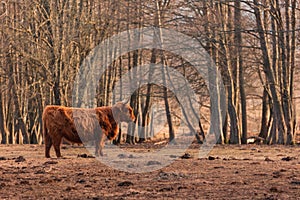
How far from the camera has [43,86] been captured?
34.0 metres

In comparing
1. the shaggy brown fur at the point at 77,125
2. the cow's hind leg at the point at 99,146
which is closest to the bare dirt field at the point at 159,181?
the shaggy brown fur at the point at 77,125

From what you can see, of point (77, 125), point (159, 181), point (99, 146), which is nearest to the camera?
point (159, 181)

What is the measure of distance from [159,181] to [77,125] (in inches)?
294

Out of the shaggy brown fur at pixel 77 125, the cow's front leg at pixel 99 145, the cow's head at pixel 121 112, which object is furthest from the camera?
the cow's head at pixel 121 112

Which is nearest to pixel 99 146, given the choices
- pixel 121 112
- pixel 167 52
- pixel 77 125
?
pixel 77 125

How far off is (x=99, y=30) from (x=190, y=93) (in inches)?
228

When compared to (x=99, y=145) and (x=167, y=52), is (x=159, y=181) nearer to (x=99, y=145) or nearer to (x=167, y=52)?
(x=99, y=145)

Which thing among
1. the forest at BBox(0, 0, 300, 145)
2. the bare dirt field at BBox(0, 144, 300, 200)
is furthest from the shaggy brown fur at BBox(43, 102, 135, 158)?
the forest at BBox(0, 0, 300, 145)

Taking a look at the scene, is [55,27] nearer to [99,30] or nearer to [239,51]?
[99,30]

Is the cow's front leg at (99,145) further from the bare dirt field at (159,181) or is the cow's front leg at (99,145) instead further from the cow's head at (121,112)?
the bare dirt field at (159,181)

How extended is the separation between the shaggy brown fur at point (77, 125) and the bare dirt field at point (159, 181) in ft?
8.70

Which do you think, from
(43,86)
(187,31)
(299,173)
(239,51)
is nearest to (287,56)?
(239,51)

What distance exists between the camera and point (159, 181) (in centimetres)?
1277

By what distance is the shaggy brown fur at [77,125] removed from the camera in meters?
19.6
